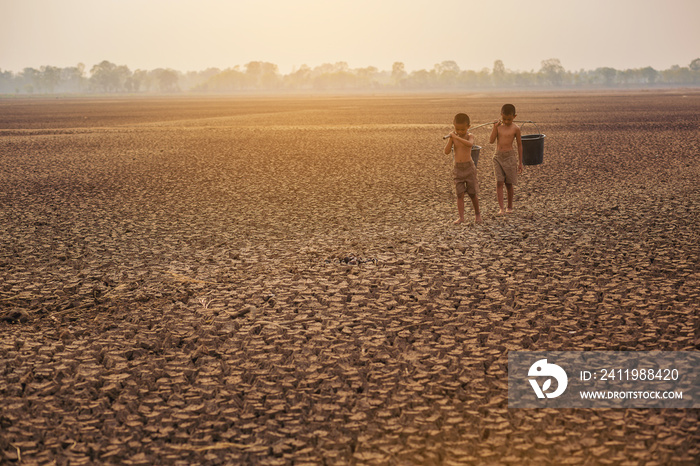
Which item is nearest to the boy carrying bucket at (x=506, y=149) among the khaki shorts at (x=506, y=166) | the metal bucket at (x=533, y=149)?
the khaki shorts at (x=506, y=166)

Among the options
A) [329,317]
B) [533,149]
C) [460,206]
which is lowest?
[329,317]

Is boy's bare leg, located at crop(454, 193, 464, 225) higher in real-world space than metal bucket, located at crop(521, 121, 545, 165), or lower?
lower

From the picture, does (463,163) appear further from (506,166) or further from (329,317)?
(329,317)

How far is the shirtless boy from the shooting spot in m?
8.39

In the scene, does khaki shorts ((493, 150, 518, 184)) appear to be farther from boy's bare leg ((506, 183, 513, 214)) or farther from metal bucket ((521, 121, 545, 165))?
metal bucket ((521, 121, 545, 165))

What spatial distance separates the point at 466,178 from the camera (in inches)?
342

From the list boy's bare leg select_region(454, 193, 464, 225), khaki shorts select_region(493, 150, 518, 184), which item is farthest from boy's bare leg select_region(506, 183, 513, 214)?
boy's bare leg select_region(454, 193, 464, 225)

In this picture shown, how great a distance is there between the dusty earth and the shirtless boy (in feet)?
1.34

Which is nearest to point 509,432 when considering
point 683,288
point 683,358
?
point 683,358

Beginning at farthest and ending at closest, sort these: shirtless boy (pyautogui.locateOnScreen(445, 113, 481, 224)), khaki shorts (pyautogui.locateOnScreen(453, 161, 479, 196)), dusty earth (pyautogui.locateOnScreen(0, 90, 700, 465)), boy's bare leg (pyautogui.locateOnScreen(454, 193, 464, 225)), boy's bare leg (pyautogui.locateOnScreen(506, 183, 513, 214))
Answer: boy's bare leg (pyautogui.locateOnScreen(506, 183, 513, 214)), boy's bare leg (pyautogui.locateOnScreen(454, 193, 464, 225)), khaki shorts (pyautogui.locateOnScreen(453, 161, 479, 196)), shirtless boy (pyautogui.locateOnScreen(445, 113, 481, 224)), dusty earth (pyautogui.locateOnScreen(0, 90, 700, 465))

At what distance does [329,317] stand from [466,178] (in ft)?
13.0

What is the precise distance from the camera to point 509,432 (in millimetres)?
3596

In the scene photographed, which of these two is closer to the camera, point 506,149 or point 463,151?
point 463,151

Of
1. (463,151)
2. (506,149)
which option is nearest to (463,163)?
(463,151)
